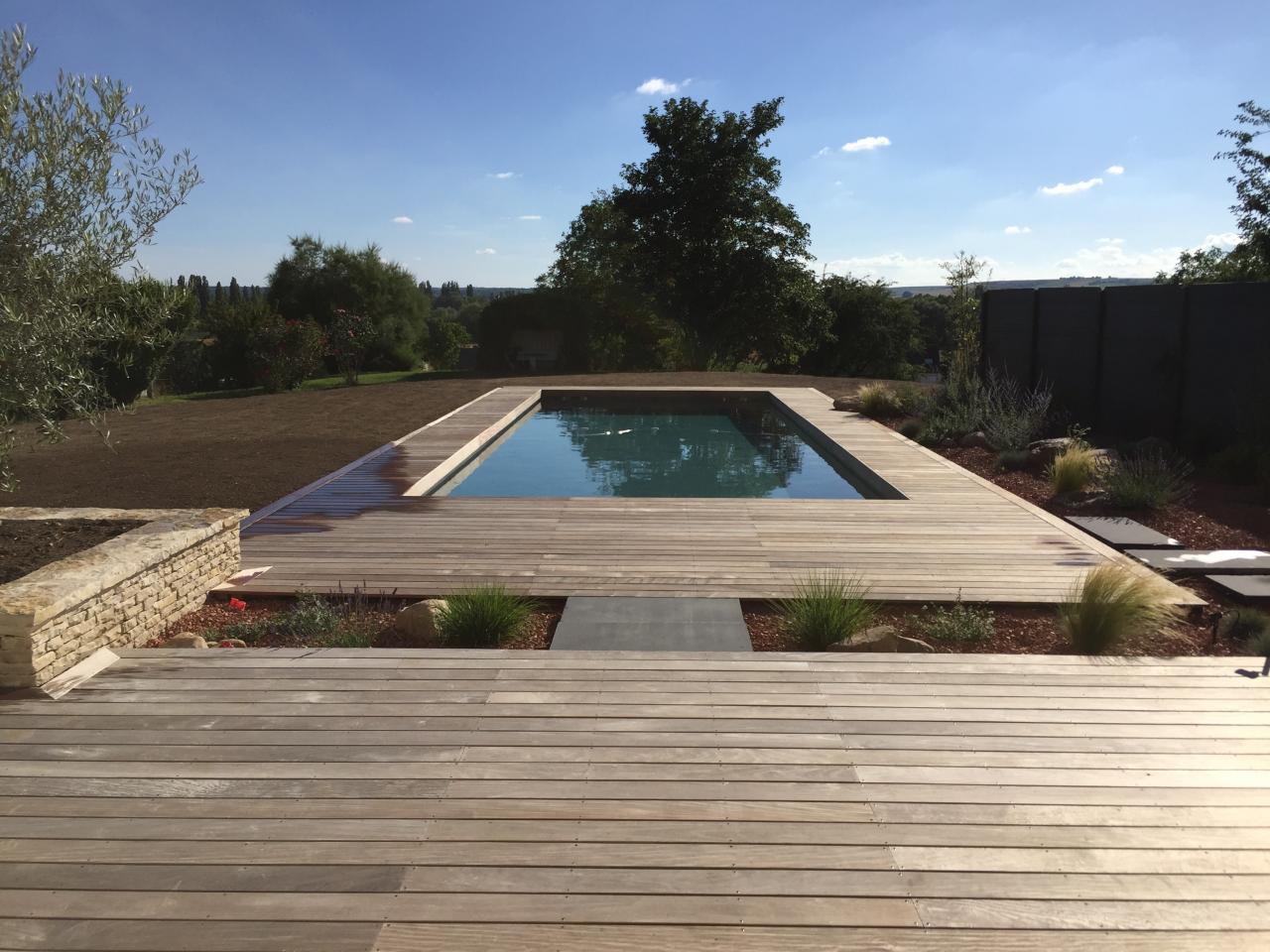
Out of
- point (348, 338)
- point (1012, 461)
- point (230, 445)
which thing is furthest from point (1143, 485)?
point (348, 338)

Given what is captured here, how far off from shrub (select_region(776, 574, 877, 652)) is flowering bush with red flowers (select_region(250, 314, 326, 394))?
13.0 m

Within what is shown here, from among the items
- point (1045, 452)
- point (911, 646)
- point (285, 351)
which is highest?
point (285, 351)

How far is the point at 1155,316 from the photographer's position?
25.9 ft

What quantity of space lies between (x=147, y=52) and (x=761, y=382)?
31.2ft

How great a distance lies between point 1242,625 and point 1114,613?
69 cm

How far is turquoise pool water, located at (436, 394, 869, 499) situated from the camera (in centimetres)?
768

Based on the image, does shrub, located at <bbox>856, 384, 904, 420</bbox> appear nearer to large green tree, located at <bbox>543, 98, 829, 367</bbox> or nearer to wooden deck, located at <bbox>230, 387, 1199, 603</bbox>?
wooden deck, located at <bbox>230, 387, 1199, 603</bbox>

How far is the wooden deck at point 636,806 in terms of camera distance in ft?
6.02

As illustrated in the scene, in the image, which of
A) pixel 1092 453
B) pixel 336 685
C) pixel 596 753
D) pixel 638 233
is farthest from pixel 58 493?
pixel 638 233

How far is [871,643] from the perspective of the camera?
3471 mm

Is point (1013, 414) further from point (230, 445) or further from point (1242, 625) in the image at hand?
point (230, 445)

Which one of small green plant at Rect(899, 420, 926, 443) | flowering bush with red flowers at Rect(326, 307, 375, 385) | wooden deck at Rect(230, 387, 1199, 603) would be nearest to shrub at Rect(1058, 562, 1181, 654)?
wooden deck at Rect(230, 387, 1199, 603)

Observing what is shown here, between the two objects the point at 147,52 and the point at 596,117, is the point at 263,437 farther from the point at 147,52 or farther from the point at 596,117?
the point at 596,117

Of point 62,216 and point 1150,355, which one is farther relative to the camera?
point 1150,355
